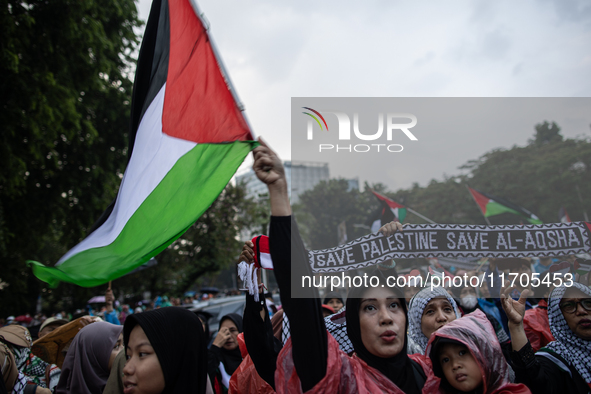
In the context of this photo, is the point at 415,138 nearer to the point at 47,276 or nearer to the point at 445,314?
the point at 445,314

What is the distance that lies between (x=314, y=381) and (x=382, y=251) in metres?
1.12

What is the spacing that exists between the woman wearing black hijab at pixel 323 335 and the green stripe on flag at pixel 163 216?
679 millimetres

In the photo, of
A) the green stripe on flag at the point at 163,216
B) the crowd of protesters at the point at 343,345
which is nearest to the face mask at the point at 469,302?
the crowd of protesters at the point at 343,345

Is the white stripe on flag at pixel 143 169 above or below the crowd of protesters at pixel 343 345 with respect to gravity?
above

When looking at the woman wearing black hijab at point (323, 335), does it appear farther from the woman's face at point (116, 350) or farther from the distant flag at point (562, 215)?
the distant flag at point (562, 215)

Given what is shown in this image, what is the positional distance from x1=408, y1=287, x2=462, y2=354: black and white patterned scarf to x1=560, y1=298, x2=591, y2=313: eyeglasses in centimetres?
62

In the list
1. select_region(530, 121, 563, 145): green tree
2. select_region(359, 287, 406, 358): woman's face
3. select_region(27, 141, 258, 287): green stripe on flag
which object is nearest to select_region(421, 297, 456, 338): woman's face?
select_region(359, 287, 406, 358): woman's face

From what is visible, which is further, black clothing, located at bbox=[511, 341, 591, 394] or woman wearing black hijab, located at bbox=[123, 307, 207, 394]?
black clothing, located at bbox=[511, 341, 591, 394]

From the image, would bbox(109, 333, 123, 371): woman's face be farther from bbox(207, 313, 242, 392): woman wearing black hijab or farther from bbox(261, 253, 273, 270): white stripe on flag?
bbox(261, 253, 273, 270): white stripe on flag

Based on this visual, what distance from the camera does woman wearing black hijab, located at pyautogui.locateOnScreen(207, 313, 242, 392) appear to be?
12.5 ft

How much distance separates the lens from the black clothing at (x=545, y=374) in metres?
2.28

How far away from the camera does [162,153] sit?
2.63m

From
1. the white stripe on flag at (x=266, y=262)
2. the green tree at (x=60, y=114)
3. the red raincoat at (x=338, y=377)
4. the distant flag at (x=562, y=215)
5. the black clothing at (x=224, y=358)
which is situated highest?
the green tree at (x=60, y=114)

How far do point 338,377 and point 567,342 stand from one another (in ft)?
5.40
